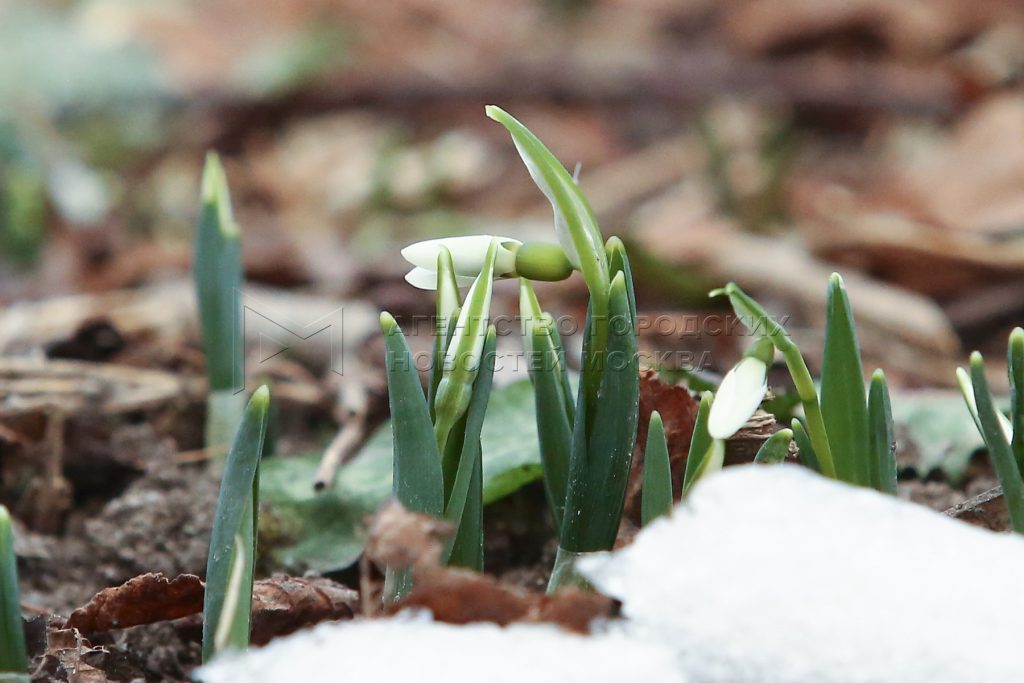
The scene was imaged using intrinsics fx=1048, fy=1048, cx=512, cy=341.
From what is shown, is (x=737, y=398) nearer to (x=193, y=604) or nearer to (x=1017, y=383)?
(x=1017, y=383)

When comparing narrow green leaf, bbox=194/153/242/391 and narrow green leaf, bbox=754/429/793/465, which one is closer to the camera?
narrow green leaf, bbox=754/429/793/465

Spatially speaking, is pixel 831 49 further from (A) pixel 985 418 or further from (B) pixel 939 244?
(A) pixel 985 418

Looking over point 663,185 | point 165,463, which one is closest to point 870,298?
point 663,185

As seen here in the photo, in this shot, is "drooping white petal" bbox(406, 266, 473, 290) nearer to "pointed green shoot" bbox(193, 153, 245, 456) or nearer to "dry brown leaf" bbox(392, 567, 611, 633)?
"dry brown leaf" bbox(392, 567, 611, 633)

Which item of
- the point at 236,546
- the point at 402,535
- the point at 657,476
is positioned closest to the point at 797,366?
the point at 657,476

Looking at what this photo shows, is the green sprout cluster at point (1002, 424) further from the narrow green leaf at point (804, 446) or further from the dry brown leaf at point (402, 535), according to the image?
the dry brown leaf at point (402, 535)

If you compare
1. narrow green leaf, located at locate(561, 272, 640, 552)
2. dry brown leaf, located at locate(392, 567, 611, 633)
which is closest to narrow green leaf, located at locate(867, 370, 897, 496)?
narrow green leaf, located at locate(561, 272, 640, 552)
